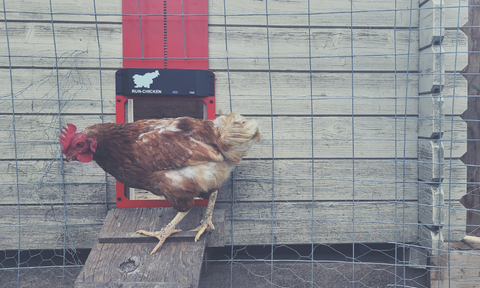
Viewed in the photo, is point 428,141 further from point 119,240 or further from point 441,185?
point 119,240

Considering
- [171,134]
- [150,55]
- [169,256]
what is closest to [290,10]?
[150,55]

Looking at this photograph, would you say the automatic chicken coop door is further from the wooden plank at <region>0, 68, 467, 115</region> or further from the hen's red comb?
the hen's red comb

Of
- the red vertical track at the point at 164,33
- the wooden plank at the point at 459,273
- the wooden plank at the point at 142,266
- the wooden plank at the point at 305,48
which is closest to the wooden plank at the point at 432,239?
the wooden plank at the point at 459,273

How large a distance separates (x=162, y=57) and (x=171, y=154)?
59 cm

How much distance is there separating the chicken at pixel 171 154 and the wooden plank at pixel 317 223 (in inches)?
15.4

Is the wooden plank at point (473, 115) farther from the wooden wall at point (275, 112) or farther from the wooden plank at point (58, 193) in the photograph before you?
the wooden plank at point (58, 193)

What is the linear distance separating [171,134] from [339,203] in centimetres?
101

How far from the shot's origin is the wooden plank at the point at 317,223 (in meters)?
1.65

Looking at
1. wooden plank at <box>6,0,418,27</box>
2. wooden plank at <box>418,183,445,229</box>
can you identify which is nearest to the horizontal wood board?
wooden plank at <box>6,0,418,27</box>

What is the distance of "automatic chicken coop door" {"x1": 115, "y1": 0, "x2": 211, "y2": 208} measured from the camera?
1516 mm

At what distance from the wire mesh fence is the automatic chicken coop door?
0.06 m

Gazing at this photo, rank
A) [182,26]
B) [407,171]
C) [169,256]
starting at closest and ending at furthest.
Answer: [169,256]
[182,26]
[407,171]

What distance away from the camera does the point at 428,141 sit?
5.13 ft

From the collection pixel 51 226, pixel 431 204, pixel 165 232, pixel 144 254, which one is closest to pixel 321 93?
pixel 431 204
